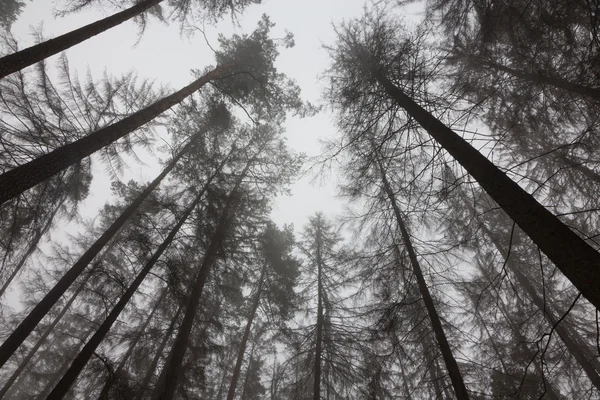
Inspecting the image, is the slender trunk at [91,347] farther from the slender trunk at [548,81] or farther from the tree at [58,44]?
the slender trunk at [548,81]

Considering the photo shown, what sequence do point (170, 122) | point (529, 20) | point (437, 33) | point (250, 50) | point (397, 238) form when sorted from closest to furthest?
point (529, 20) → point (437, 33) → point (397, 238) → point (170, 122) → point (250, 50)

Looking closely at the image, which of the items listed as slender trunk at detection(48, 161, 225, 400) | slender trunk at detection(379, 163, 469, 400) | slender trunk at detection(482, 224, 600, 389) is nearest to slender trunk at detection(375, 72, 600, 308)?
slender trunk at detection(379, 163, 469, 400)

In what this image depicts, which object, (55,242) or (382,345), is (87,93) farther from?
(382,345)

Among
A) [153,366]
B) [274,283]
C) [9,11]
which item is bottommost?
[153,366]

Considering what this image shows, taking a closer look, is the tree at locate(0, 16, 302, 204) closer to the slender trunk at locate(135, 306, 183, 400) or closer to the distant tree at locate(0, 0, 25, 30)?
the slender trunk at locate(135, 306, 183, 400)

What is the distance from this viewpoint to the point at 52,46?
4.48 meters

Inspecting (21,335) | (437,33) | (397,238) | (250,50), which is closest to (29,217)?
(21,335)

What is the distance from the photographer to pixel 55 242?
14062 mm

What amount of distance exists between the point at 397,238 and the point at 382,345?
920 centimetres

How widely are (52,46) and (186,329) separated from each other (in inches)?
258

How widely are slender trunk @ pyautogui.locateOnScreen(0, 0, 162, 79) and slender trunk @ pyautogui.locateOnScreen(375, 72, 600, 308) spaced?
6618mm

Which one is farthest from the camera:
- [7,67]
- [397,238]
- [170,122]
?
[170,122]

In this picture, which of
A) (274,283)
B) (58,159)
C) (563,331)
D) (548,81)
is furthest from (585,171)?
(58,159)

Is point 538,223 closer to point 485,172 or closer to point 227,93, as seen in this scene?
point 485,172
